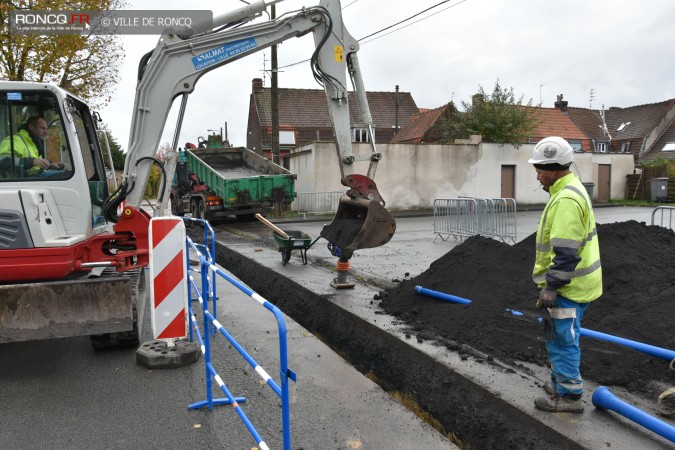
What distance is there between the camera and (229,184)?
1745 centimetres

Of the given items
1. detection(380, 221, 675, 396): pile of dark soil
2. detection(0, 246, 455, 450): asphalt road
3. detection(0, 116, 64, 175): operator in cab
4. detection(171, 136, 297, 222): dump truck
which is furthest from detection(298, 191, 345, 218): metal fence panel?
detection(0, 116, 64, 175): operator in cab

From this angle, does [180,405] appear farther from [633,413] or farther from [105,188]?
[105,188]

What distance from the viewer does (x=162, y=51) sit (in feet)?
Result: 21.6

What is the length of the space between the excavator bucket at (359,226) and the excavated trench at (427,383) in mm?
882

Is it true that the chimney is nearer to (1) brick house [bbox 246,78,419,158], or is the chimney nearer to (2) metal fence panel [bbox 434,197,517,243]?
(1) brick house [bbox 246,78,419,158]

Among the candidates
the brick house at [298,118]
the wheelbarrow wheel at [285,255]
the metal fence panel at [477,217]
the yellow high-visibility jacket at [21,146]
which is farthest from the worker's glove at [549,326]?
the brick house at [298,118]

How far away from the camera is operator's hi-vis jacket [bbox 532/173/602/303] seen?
345cm

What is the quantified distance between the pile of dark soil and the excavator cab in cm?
86

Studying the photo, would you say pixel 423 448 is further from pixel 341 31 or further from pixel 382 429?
pixel 341 31

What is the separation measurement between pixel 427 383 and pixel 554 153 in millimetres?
2497

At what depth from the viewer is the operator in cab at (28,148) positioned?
5.24m

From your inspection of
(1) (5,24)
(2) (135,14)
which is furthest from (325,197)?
(1) (5,24)

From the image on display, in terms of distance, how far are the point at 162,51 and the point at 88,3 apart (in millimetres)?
10148

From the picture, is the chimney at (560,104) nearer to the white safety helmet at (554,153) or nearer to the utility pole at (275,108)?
the utility pole at (275,108)
